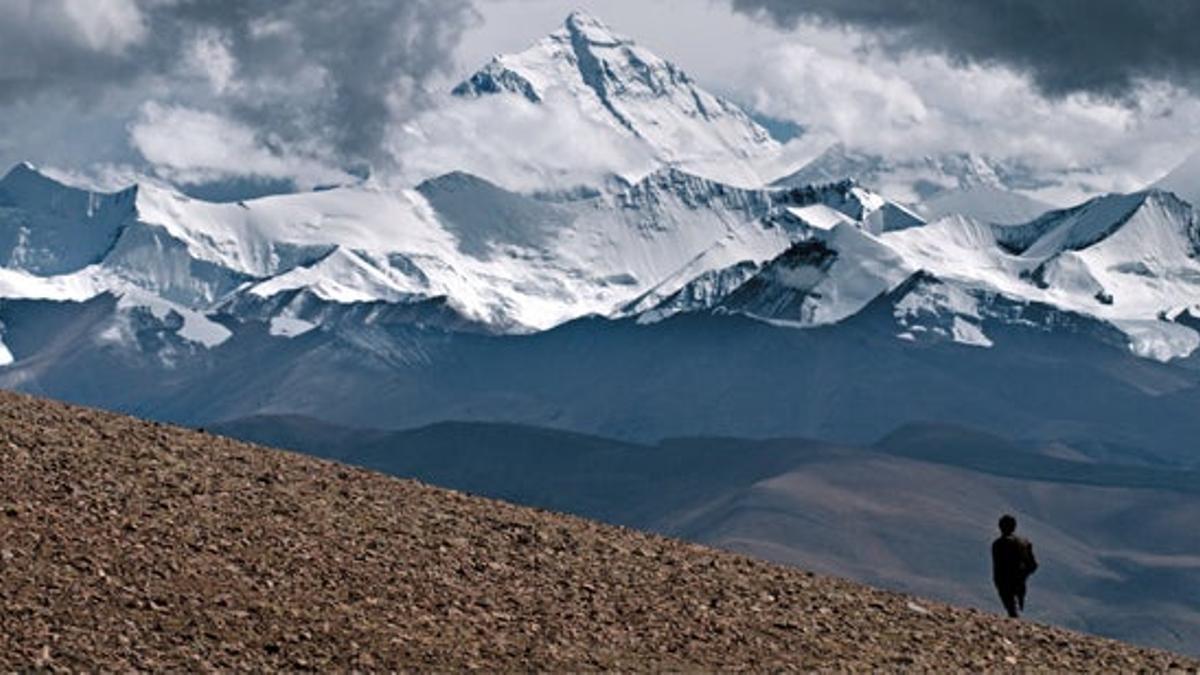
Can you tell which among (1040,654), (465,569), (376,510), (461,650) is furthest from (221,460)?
(1040,654)

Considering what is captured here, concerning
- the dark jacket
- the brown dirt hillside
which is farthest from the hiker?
the brown dirt hillside

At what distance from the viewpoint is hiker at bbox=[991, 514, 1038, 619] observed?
40406 mm

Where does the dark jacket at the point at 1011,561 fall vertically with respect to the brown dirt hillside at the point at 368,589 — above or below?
above

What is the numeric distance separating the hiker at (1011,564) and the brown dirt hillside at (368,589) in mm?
572

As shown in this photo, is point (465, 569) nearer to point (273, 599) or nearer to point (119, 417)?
point (273, 599)

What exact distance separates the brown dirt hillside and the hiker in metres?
0.57

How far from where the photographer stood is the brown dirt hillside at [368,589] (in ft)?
103

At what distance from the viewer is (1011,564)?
40.4 metres

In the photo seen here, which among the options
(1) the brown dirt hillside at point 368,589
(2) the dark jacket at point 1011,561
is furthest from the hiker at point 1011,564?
(1) the brown dirt hillside at point 368,589

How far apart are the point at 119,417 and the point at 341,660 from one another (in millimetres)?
17463

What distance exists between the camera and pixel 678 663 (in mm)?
33156

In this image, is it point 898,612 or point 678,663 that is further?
point 898,612

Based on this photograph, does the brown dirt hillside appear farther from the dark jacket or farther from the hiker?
the dark jacket

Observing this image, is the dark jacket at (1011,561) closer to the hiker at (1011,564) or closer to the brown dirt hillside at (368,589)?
the hiker at (1011,564)
